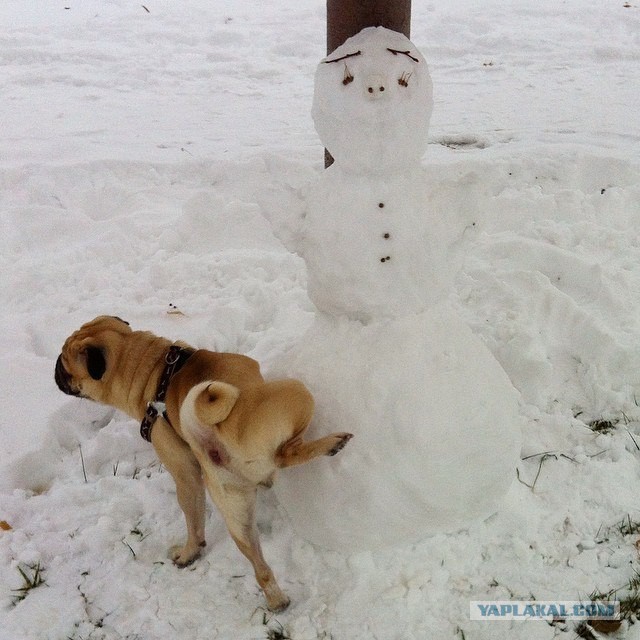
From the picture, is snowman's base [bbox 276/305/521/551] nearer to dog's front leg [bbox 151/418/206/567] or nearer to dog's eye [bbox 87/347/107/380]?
dog's front leg [bbox 151/418/206/567]

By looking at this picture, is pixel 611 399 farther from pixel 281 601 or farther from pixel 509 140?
pixel 509 140

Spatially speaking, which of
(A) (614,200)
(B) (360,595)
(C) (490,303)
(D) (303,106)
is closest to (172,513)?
(B) (360,595)

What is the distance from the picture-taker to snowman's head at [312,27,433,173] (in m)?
1.62

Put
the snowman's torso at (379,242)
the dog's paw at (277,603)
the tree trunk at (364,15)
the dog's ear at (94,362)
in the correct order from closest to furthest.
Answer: the snowman's torso at (379,242), the dog's paw at (277,603), the dog's ear at (94,362), the tree trunk at (364,15)

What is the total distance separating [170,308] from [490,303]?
5.40 ft

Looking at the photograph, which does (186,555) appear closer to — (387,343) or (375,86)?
(387,343)

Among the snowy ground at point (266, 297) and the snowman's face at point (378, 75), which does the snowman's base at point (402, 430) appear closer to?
the snowy ground at point (266, 297)

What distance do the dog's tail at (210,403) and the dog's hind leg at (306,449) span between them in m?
0.20

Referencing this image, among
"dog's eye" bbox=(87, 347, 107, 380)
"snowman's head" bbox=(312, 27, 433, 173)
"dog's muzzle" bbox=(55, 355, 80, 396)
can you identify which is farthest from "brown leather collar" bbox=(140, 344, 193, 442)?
"snowman's head" bbox=(312, 27, 433, 173)

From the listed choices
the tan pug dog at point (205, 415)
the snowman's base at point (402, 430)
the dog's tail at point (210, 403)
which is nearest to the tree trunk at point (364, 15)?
the snowman's base at point (402, 430)

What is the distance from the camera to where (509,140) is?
16.0 feet

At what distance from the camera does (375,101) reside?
162 cm

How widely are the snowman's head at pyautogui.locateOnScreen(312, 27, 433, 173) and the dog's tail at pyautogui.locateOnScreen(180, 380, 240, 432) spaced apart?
72cm

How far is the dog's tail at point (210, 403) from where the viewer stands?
1.61 meters
